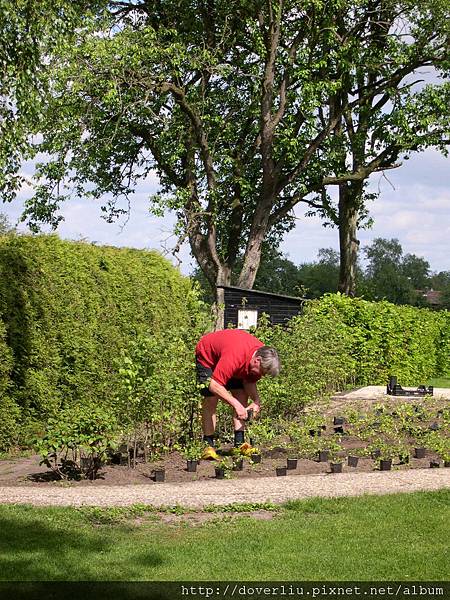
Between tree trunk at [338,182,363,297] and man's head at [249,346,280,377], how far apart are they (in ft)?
71.4

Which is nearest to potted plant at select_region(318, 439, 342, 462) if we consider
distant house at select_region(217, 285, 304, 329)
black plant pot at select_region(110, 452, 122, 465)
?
black plant pot at select_region(110, 452, 122, 465)

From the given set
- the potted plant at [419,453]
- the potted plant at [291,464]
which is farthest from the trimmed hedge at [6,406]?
the potted plant at [419,453]

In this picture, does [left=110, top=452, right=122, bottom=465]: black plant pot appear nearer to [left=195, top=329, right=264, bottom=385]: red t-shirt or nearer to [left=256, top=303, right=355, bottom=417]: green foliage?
[left=195, top=329, right=264, bottom=385]: red t-shirt

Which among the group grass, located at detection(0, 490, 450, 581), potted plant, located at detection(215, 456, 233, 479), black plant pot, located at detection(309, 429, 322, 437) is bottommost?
grass, located at detection(0, 490, 450, 581)

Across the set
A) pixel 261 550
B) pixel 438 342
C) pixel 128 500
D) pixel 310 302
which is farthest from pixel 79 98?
pixel 261 550

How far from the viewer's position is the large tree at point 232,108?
24.1m

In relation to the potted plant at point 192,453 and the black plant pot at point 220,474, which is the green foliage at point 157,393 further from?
the black plant pot at point 220,474

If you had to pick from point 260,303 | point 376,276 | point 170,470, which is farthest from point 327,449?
point 376,276

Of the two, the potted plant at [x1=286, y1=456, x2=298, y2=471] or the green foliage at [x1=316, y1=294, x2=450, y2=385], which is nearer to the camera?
the potted plant at [x1=286, y1=456, x2=298, y2=471]

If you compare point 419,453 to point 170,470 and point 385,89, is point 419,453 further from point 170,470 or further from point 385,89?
point 385,89

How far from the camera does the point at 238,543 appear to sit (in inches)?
230

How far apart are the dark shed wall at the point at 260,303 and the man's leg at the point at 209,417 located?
41.3ft

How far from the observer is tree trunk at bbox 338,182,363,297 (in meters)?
30.6

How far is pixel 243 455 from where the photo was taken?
9156mm
